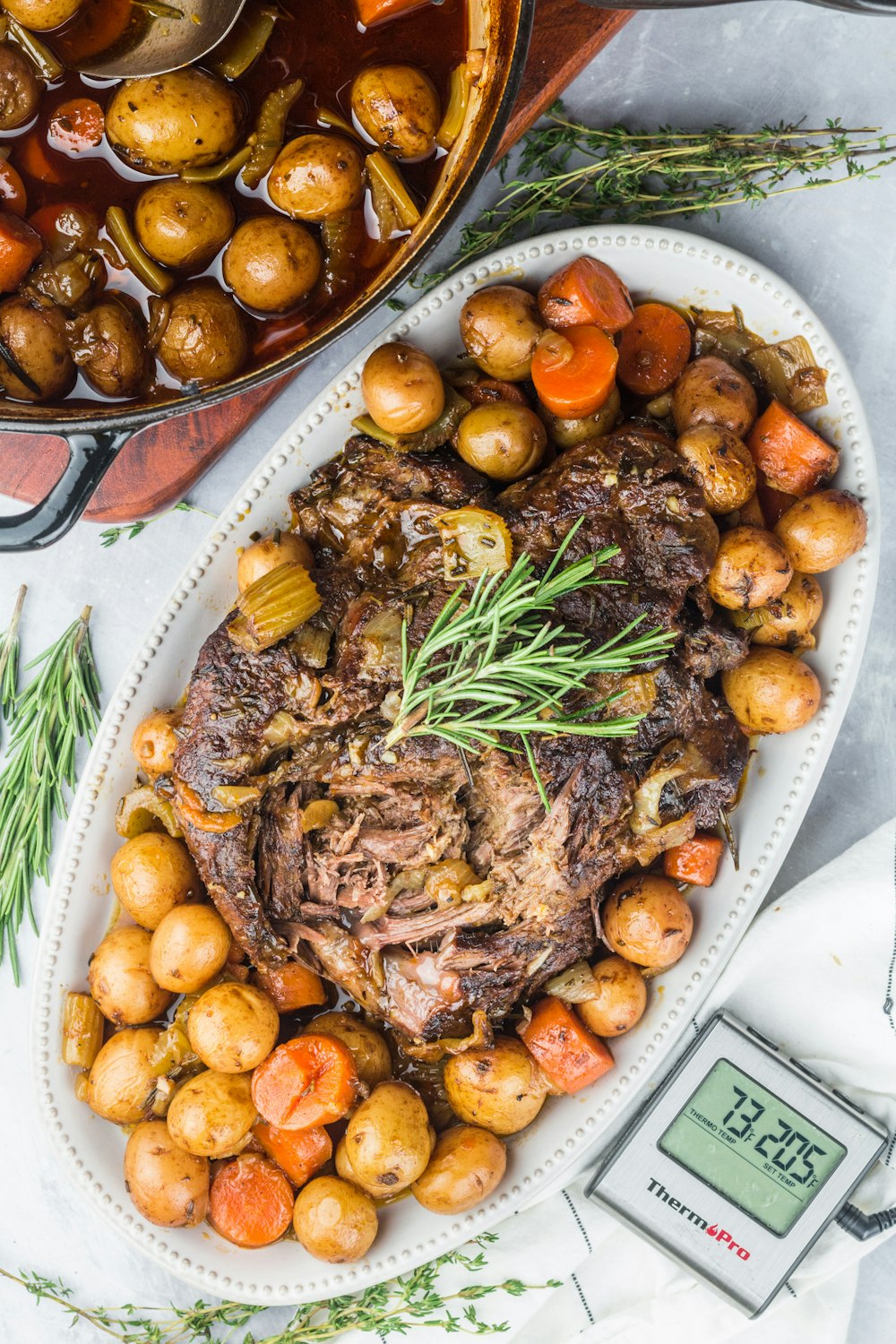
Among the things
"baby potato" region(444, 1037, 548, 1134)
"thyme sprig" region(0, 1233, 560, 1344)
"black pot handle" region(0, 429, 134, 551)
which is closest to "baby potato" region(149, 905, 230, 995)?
"baby potato" region(444, 1037, 548, 1134)

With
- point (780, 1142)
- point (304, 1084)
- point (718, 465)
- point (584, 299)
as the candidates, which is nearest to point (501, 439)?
point (584, 299)

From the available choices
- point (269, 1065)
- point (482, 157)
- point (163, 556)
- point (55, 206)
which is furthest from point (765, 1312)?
point (55, 206)

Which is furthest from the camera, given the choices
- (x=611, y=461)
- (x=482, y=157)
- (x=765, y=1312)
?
(x=765, y=1312)

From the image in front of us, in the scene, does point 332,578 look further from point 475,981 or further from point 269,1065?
point 269,1065

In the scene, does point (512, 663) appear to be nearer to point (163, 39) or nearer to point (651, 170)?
point (651, 170)

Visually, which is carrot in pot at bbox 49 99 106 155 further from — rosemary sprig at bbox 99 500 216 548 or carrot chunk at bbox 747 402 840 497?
carrot chunk at bbox 747 402 840 497

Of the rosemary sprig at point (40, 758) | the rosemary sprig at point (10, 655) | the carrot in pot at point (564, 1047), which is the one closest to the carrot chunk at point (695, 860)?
the carrot in pot at point (564, 1047)
